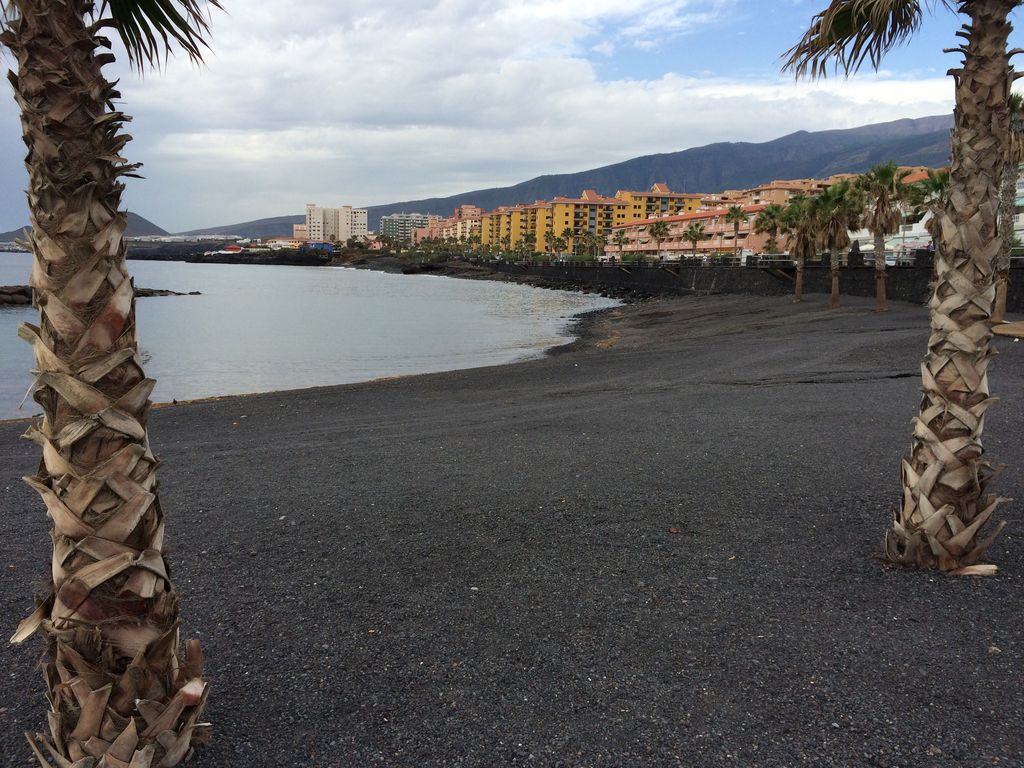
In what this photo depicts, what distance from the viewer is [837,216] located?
32.1 metres

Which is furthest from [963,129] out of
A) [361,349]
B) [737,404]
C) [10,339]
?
[10,339]

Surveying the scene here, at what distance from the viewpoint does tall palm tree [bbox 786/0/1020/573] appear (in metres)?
4.16

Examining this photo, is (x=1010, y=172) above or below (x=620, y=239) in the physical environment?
below

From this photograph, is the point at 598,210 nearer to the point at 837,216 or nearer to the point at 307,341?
the point at 837,216

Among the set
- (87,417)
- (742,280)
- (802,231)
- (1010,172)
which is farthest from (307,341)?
(87,417)

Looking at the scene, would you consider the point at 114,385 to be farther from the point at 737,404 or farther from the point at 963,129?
the point at 737,404

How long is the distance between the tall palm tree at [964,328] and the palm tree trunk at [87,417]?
430 cm

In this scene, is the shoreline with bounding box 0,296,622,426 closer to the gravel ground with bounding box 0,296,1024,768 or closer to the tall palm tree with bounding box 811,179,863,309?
the gravel ground with bounding box 0,296,1024,768

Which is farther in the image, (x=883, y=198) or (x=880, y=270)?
(x=880, y=270)

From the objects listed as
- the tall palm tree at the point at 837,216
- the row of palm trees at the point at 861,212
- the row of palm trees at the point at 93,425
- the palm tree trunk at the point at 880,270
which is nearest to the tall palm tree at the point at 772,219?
the row of palm trees at the point at 861,212

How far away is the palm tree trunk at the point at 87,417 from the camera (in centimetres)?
219

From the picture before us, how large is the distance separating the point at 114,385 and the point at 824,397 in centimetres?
1147

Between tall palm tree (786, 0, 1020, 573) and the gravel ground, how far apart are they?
364 mm

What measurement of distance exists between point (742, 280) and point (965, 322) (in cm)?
5253
